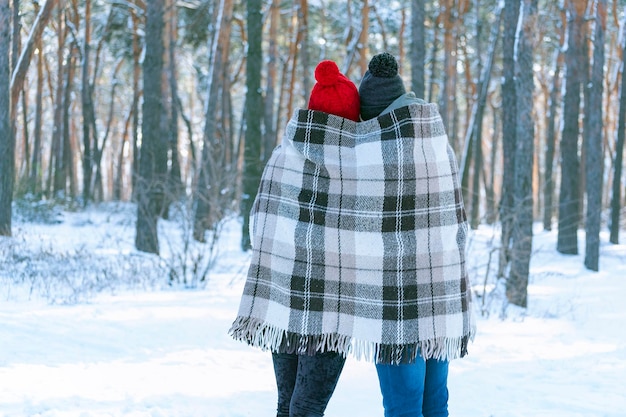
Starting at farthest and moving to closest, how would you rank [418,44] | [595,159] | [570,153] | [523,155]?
[570,153]
[595,159]
[418,44]
[523,155]

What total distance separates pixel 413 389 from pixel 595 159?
1336cm

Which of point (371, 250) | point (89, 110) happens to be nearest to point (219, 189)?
point (371, 250)

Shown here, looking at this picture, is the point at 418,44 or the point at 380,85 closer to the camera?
the point at 380,85

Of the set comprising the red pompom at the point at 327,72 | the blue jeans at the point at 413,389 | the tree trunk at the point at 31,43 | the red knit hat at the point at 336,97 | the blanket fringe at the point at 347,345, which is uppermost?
the tree trunk at the point at 31,43

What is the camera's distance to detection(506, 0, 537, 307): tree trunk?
8.81 metres

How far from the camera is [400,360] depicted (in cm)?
240

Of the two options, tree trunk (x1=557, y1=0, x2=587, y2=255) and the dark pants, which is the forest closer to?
tree trunk (x1=557, y1=0, x2=587, y2=255)

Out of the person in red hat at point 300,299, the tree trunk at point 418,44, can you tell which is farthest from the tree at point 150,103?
the person in red hat at point 300,299

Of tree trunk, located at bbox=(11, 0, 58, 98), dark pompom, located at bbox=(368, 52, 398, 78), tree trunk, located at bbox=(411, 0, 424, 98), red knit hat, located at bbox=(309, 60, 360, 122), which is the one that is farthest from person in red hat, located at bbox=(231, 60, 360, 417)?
tree trunk, located at bbox=(411, 0, 424, 98)

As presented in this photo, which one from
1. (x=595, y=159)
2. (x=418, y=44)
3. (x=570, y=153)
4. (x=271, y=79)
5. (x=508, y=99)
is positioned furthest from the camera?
(x=271, y=79)

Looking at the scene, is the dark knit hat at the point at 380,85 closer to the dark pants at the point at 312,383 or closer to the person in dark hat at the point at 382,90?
the person in dark hat at the point at 382,90

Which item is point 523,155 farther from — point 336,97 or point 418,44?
point 336,97

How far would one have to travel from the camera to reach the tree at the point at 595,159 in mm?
14133

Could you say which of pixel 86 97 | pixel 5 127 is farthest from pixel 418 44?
pixel 86 97
